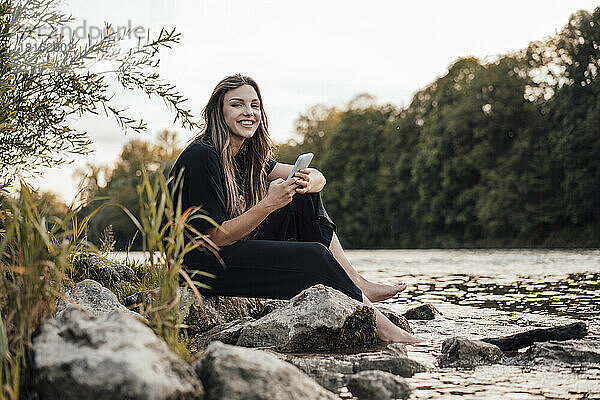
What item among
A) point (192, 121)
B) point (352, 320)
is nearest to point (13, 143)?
point (192, 121)

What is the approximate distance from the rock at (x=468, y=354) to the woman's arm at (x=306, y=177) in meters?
1.28

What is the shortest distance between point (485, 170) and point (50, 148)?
32.0 metres

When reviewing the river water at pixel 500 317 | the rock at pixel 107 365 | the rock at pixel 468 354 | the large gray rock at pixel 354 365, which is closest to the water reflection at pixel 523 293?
the river water at pixel 500 317

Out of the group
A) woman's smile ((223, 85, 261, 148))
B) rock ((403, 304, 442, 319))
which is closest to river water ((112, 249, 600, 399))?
rock ((403, 304, 442, 319))

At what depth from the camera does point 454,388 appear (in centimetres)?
307

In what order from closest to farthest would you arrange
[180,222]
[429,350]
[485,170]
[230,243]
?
[180,222] → [429,350] → [230,243] → [485,170]

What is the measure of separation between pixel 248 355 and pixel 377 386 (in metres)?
0.62

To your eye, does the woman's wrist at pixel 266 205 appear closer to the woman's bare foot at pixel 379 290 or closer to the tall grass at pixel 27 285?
the woman's bare foot at pixel 379 290

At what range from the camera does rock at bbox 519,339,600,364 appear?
357 centimetres

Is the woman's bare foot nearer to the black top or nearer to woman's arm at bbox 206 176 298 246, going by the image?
woman's arm at bbox 206 176 298 246

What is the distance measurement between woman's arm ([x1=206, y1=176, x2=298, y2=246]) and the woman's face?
0.59 m

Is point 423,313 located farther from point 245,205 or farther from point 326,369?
point 326,369

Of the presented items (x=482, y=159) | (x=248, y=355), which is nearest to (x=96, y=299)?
(x=248, y=355)

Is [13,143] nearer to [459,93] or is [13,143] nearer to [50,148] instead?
[50,148]
